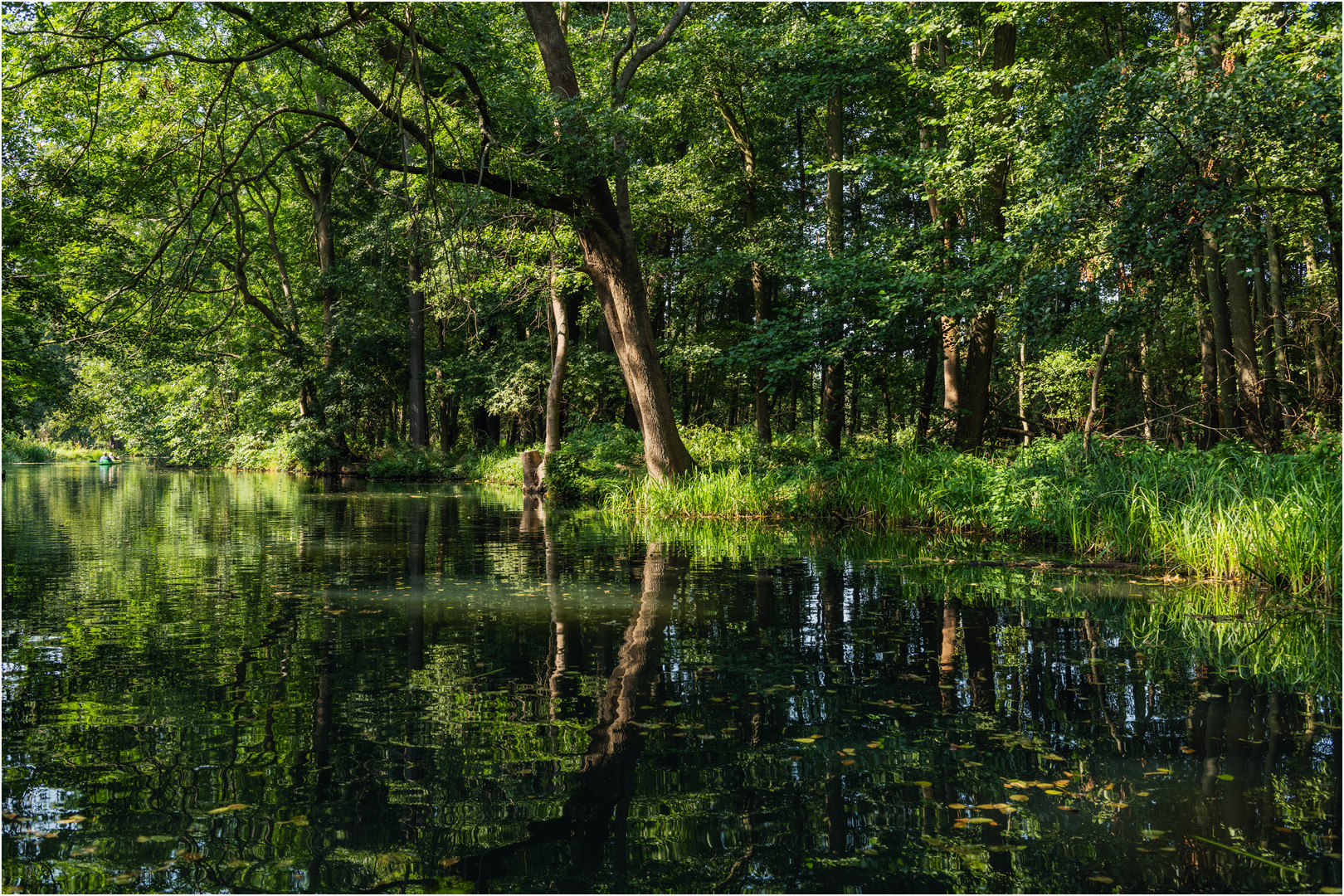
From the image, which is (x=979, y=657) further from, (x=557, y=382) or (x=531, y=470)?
(x=557, y=382)

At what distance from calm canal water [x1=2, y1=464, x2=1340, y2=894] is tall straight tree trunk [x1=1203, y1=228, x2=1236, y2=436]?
24.1 feet

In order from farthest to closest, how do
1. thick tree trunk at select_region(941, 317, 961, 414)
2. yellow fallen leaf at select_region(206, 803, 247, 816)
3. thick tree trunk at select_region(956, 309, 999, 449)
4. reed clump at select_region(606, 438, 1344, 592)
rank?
1. thick tree trunk at select_region(941, 317, 961, 414)
2. thick tree trunk at select_region(956, 309, 999, 449)
3. reed clump at select_region(606, 438, 1344, 592)
4. yellow fallen leaf at select_region(206, 803, 247, 816)

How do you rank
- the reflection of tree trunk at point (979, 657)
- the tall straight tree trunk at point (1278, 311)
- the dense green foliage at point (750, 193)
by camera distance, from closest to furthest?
1. the reflection of tree trunk at point (979, 657)
2. the dense green foliage at point (750, 193)
3. the tall straight tree trunk at point (1278, 311)

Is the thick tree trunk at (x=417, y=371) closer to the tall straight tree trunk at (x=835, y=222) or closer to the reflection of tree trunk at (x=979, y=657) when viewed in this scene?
the tall straight tree trunk at (x=835, y=222)

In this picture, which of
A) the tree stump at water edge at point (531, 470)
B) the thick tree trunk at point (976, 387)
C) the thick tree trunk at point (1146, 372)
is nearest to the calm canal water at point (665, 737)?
the thick tree trunk at point (976, 387)

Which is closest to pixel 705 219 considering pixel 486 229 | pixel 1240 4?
pixel 486 229

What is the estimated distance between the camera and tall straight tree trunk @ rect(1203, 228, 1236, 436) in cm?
1384

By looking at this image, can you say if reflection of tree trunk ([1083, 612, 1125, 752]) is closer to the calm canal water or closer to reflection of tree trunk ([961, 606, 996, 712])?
the calm canal water

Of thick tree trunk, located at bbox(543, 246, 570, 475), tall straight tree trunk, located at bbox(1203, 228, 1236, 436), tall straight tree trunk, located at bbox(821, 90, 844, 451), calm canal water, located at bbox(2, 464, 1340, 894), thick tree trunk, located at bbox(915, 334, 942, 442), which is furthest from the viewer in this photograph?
thick tree trunk, located at bbox(543, 246, 570, 475)

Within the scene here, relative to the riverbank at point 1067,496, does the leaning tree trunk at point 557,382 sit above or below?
above

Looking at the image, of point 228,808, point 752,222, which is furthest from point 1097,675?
point 752,222

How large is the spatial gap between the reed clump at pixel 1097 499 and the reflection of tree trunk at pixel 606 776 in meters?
5.67

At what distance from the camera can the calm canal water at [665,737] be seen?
9.53ft

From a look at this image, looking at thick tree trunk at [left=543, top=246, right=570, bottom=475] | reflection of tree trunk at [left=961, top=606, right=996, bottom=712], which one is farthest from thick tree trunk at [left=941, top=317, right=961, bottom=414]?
thick tree trunk at [left=543, top=246, right=570, bottom=475]
